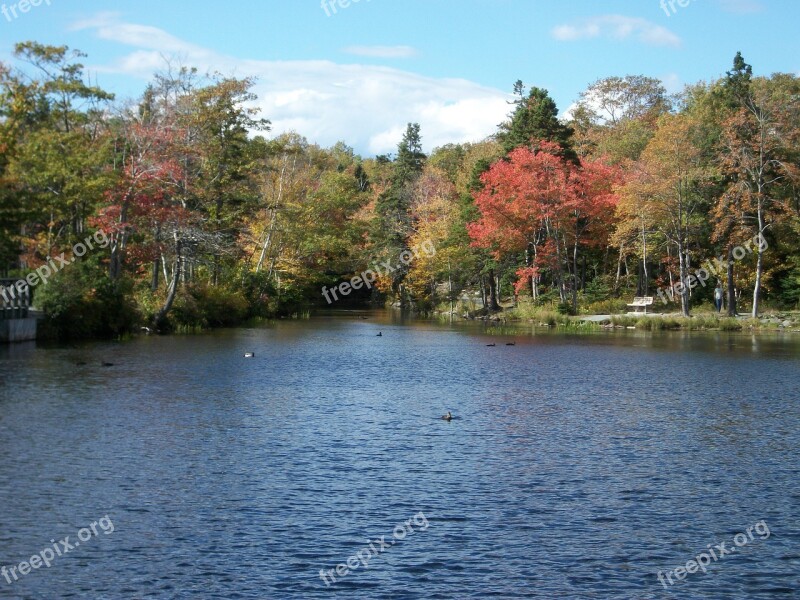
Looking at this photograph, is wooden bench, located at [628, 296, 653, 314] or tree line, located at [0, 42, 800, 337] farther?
wooden bench, located at [628, 296, 653, 314]

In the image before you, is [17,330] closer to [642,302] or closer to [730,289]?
[642,302]

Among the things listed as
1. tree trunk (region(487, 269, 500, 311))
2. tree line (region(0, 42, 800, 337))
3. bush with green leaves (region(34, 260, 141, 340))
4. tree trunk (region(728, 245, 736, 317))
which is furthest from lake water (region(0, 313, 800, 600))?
tree trunk (region(487, 269, 500, 311))

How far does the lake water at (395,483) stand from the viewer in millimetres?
11305

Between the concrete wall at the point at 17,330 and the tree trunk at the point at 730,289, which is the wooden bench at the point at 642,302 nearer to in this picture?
the tree trunk at the point at 730,289

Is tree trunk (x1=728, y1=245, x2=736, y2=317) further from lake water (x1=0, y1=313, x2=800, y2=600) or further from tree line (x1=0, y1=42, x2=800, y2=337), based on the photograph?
lake water (x1=0, y1=313, x2=800, y2=600)

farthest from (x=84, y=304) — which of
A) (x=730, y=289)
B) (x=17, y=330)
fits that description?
(x=730, y=289)

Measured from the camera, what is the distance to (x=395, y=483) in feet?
51.5

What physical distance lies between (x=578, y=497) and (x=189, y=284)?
42.0 meters

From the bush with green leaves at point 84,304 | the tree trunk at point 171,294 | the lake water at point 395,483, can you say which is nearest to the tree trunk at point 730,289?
the lake water at point 395,483

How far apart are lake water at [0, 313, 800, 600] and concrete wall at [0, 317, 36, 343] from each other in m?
7.32

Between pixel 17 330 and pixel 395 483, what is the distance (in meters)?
28.0

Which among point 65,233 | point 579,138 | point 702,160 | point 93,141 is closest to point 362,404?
point 65,233

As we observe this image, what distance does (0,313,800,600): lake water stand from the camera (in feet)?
37.1

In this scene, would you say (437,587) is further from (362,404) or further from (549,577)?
(362,404)
